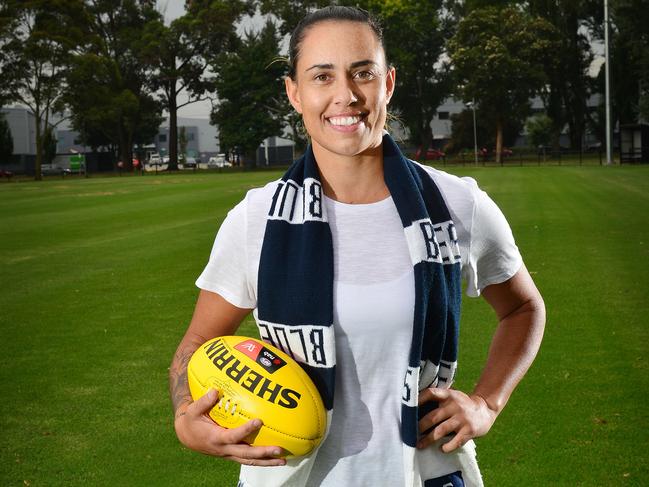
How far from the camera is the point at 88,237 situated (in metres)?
18.7

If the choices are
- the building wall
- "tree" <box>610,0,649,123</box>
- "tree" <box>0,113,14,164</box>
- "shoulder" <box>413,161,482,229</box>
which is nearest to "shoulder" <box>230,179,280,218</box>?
"shoulder" <box>413,161,482,229</box>

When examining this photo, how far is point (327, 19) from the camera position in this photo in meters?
2.52

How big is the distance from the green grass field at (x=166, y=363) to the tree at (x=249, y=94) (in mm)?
61391

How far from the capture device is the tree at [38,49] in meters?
61.3

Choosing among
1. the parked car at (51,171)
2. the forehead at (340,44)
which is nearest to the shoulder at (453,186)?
the forehead at (340,44)

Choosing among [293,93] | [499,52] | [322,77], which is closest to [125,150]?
[499,52]

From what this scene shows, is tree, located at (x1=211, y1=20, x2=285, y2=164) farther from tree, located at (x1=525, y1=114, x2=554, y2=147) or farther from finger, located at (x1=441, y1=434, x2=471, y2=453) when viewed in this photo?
finger, located at (x1=441, y1=434, x2=471, y2=453)

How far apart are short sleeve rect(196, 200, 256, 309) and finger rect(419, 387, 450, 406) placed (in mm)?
A: 575

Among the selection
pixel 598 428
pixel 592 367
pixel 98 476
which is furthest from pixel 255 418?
pixel 592 367

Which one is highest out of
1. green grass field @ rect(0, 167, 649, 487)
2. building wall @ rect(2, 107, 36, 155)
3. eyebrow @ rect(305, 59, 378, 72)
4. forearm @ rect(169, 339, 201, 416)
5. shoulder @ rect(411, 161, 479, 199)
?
building wall @ rect(2, 107, 36, 155)

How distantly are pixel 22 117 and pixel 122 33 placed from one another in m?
21.6

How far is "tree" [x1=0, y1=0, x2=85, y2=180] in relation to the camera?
61344 millimetres

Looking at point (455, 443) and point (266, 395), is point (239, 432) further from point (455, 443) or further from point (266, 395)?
point (455, 443)

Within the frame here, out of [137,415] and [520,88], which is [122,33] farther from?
[137,415]
